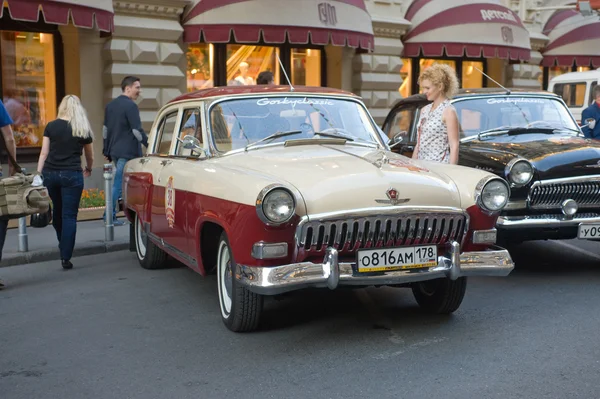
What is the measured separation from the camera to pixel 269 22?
46.7 feet

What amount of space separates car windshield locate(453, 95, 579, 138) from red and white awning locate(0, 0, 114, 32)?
565cm

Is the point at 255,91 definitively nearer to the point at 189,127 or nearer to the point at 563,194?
the point at 189,127

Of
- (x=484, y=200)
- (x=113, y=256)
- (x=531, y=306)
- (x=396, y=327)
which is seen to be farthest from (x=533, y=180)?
(x=113, y=256)

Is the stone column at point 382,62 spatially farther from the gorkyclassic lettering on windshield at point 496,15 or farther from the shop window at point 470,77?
the shop window at point 470,77

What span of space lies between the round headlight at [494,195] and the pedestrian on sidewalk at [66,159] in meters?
4.09

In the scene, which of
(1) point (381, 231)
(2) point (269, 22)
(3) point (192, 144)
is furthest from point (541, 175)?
(2) point (269, 22)

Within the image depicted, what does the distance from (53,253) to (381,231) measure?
4.89 metres

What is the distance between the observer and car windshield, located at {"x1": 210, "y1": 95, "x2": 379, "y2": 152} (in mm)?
6152

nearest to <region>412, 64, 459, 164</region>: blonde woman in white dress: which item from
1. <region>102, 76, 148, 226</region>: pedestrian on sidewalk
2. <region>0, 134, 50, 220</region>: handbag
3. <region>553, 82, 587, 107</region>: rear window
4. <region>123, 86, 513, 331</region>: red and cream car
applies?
<region>123, 86, 513, 331</region>: red and cream car

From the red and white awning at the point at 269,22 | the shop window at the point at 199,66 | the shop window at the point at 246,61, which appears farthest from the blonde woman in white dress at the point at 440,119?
the shop window at the point at 246,61

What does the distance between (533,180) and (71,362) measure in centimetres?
422

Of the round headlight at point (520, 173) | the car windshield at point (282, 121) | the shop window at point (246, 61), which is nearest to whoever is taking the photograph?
the car windshield at point (282, 121)

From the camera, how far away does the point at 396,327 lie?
5.57m

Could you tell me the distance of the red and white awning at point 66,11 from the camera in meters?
10.5
